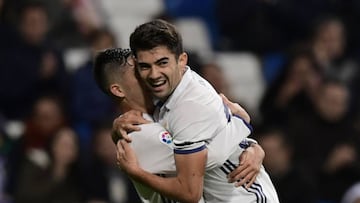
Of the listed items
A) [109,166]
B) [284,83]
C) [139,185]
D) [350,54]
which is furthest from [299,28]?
[139,185]

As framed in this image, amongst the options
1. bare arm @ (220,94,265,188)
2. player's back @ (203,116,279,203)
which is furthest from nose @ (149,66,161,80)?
bare arm @ (220,94,265,188)

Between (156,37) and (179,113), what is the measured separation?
366mm

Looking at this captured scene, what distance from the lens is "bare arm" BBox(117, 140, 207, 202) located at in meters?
6.37

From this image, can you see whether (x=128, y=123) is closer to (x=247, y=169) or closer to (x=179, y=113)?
(x=179, y=113)

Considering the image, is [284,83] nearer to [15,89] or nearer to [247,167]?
[15,89]

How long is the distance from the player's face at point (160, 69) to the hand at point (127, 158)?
0.34 metres

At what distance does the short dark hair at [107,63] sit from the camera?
660 centimetres

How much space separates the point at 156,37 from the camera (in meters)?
6.30

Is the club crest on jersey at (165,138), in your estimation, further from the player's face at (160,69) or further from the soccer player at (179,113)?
the player's face at (160,69)

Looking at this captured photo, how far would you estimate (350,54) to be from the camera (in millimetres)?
13555

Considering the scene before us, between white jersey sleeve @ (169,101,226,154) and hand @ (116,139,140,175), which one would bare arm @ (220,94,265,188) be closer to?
white jersey sleeve @ (169,101,226,154)

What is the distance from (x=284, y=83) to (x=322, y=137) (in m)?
0.70

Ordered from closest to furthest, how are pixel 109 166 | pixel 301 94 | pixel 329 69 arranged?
pixel 109 166, pixel 301 94, pixel 329 69

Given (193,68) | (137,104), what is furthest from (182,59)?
(193,68)
